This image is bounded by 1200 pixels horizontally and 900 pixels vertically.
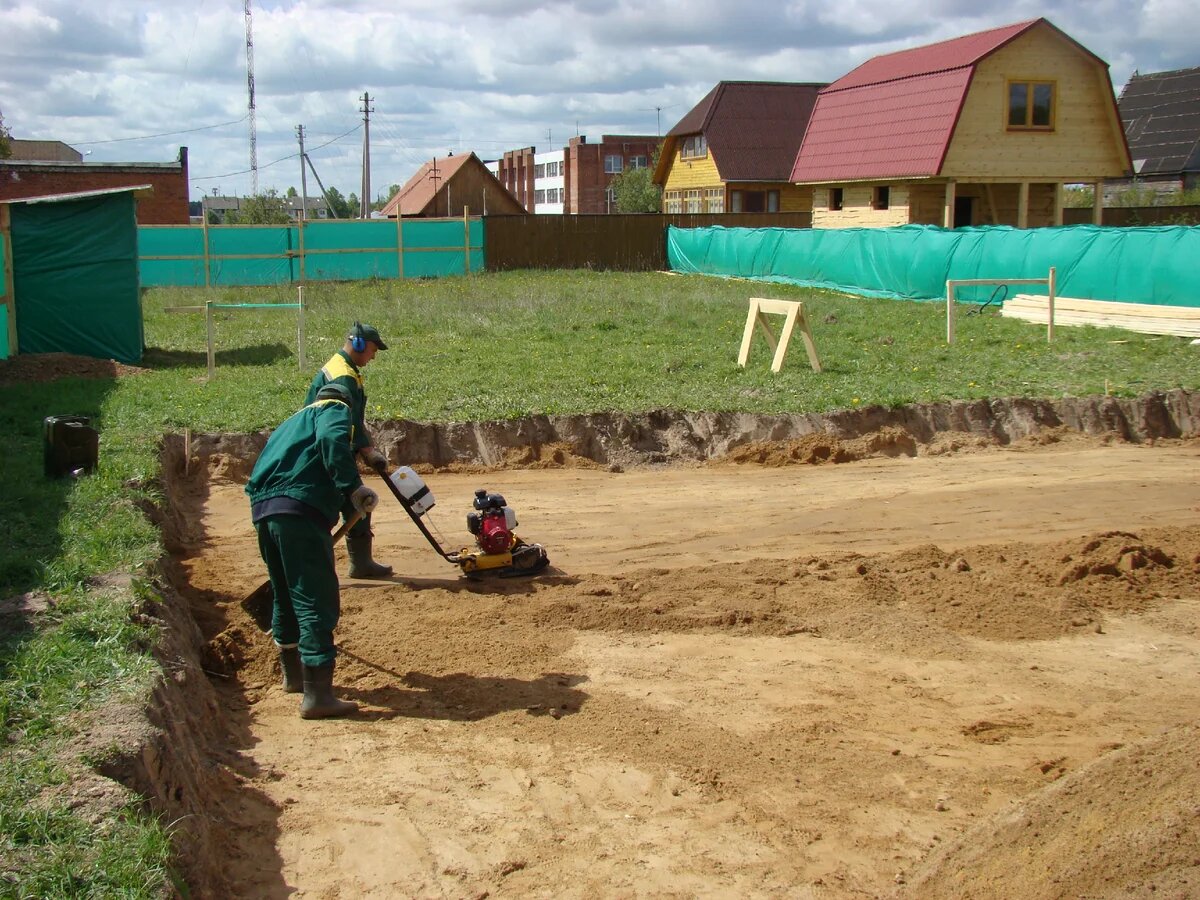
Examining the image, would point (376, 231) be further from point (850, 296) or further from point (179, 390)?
point (179, 390)

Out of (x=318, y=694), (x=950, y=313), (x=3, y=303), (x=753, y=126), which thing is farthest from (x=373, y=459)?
(x=753, y=126)

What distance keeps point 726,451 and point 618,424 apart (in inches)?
50.0

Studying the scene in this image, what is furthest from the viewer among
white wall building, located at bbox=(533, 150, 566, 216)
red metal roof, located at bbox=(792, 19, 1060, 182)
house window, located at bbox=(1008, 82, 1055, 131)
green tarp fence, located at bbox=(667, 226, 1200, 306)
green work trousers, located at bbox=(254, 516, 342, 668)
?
white wall building, located at bbox=(533, 150, 566, 216)

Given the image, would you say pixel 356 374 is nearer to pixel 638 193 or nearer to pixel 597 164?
pixel 638 193

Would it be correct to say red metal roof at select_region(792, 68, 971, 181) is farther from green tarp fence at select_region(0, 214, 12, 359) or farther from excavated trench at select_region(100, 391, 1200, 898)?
green tarp fence at select_region(0, 214, 12, 359)

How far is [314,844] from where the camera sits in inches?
196

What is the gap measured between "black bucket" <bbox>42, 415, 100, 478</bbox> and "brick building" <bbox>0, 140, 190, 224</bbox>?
76.8 ft

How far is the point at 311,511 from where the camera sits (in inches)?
243

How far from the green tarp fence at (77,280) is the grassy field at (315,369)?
0.80m

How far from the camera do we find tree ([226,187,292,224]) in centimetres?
5606

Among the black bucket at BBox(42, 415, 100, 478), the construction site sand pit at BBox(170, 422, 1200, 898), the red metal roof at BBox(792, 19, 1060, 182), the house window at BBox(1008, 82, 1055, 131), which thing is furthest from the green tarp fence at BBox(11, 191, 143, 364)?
the house window at BBox(1008, 82, 1055, 131)

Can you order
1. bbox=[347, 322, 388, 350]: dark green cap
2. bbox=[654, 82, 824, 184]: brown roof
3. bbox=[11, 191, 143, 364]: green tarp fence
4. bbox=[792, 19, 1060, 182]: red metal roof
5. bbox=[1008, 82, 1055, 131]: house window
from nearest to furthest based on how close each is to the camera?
bbox=[347, 322, 388, 350]: dark green cap
bbox=[11, 191, 143, 364]: green tarp fence
bbox=[792, 19, 1060, 182]: red metal roof
bbox=[1008, 82, 1055, 131]: house window
bbox=[654, 82, 824, 184]: brown roof

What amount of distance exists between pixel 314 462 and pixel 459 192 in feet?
152

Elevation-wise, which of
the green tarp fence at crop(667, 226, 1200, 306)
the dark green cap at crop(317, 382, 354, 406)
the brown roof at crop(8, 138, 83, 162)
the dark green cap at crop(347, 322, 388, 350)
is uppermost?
the brown roof at crop(8, 138, 83, 162)
